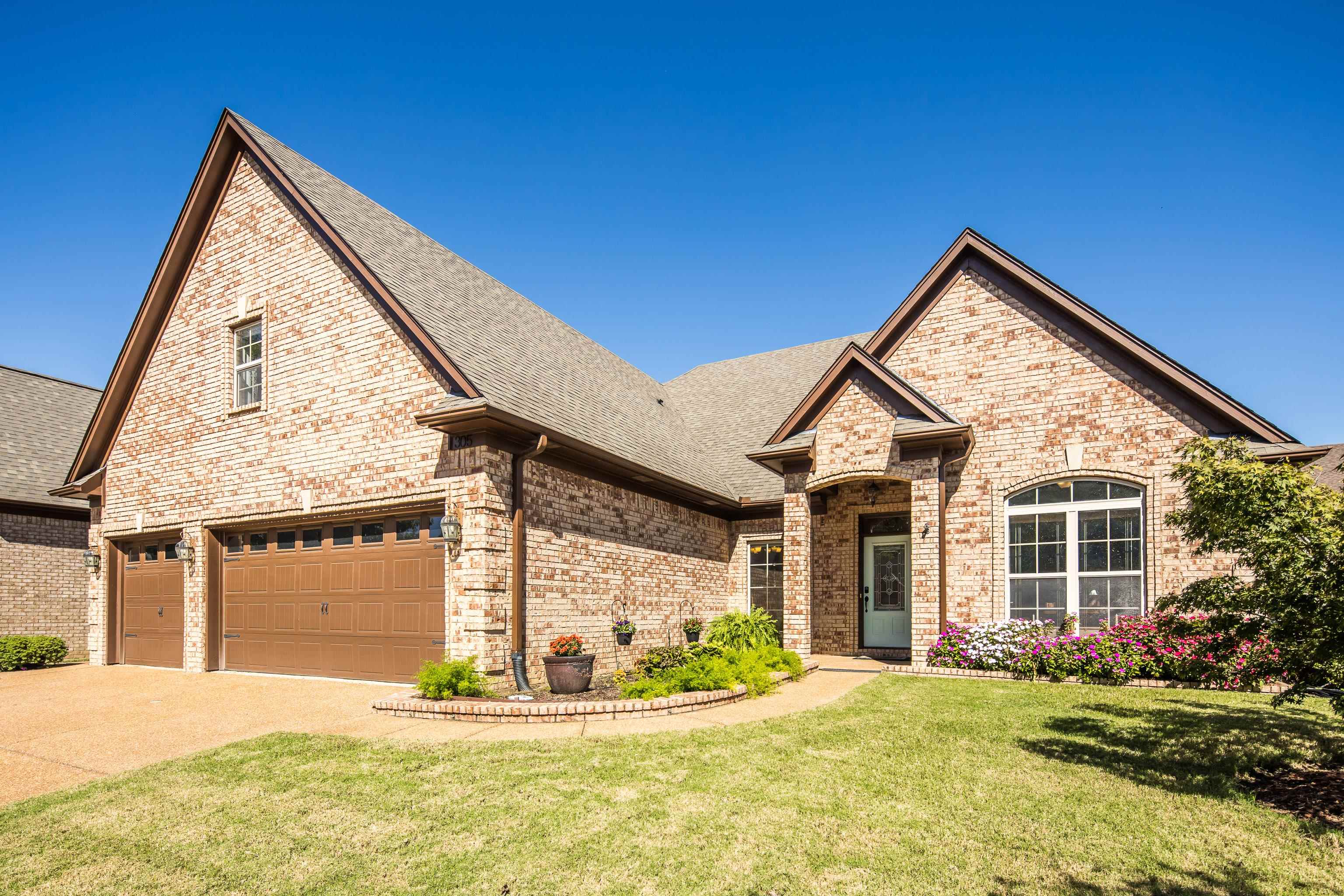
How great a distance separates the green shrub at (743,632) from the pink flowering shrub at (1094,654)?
110 inches

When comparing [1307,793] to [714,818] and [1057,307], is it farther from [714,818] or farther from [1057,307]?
[1057,307]

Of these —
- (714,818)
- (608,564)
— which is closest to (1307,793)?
(714,818)

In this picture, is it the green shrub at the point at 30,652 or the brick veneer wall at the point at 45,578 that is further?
the brick veneer wall at the point at 45,578

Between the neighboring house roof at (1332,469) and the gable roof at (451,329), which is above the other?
the gable roof at (451,329)

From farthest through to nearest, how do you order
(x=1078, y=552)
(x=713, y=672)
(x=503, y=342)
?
(x=503, y=342)
(x=1078, y=552)
(x=713, y=672)

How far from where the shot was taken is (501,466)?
10.5 meters

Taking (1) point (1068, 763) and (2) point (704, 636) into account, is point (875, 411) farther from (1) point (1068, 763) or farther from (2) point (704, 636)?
(1) point (1068, 763)

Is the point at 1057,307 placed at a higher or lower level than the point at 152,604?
higher

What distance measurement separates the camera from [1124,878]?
4273 millimetres

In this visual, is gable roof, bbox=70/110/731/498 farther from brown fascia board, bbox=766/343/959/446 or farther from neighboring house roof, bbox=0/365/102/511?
brown fascia board, bbox=766/343/959/446

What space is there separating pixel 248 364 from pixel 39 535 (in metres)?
8.31

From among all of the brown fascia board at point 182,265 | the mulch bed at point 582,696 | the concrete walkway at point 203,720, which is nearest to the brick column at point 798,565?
the concrete walkway at point 203,720

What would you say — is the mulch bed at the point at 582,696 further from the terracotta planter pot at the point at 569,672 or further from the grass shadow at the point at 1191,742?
the grass shadow at the point at 1191,742

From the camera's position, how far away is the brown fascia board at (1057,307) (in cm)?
1144
